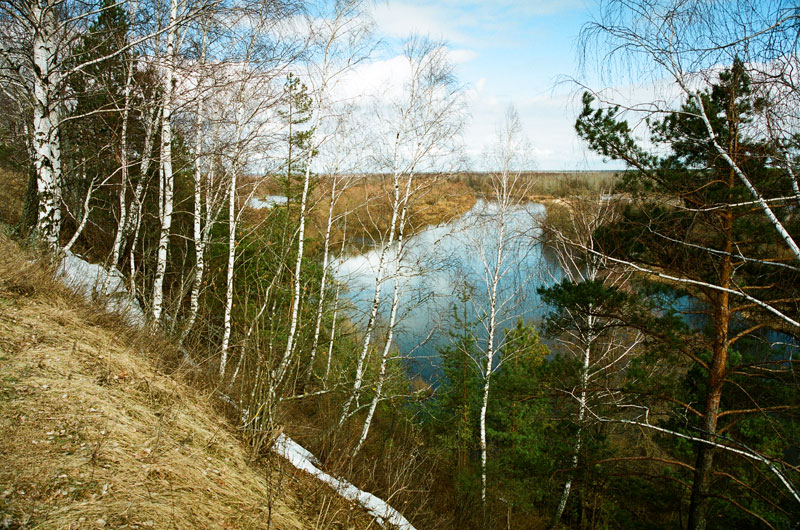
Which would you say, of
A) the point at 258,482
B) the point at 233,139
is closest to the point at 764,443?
the point at 258,482

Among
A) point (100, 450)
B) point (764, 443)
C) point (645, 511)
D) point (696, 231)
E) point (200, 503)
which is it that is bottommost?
point (645, 511)

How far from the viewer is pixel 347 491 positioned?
4012 mm

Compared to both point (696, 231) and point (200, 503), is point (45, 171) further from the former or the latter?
point (696, 231)

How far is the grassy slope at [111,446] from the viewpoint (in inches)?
94.0

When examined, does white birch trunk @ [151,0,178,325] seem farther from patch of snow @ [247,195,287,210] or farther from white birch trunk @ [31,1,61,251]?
patch of snow @ [247,195,287,210]

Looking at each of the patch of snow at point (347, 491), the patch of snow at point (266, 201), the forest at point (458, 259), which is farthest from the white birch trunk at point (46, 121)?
the patch of snow at point (266, 201)

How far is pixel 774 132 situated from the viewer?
331 centimetres

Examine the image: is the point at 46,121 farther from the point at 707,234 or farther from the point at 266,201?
the point at 707,234

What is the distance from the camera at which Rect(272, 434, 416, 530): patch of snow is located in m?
3.83

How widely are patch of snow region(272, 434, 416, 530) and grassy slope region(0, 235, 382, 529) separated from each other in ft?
0.51

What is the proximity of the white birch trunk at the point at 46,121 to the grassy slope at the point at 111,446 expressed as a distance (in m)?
1.27

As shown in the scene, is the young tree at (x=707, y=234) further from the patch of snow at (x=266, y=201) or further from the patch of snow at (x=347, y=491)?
the patch of snow at (x=266, y=201)

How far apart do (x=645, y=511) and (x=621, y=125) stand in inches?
482

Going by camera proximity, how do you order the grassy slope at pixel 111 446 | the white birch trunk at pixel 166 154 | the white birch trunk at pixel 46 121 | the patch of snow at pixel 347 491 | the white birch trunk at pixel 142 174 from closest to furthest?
the grassy slope at pixel 111 446
the patch of snow at pixel 347 491
the white birch trunk at pixel 46 121
the white birch trunk at pixel 166 154
the white birch trunk at pixel 142 174
